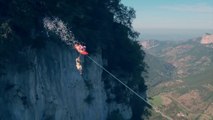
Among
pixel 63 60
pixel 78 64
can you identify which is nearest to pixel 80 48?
pixel 78 64

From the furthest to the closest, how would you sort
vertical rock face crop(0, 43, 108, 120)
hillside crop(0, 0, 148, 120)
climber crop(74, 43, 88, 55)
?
1. climber crop(74, 43, 88, 55)
2. vertical rock face crop(0, 43, 108, 120)
3. hillside crop(0, 0, 148, 120)

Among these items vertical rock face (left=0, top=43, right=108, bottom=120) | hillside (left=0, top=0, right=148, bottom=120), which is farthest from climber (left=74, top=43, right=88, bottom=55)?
vertical rock face (left=0, top=43, right=108, bottom=120)

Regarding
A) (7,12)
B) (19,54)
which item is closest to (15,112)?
(19,54)

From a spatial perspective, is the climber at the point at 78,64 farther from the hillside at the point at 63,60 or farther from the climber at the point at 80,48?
the climber at the point at 80,48

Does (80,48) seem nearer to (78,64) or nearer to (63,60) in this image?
(78,64)

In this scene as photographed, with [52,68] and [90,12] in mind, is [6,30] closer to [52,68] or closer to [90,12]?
[52,68]

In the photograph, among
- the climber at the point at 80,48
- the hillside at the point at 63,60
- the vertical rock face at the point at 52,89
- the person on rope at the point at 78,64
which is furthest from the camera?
the person on rope at the point at 78,64

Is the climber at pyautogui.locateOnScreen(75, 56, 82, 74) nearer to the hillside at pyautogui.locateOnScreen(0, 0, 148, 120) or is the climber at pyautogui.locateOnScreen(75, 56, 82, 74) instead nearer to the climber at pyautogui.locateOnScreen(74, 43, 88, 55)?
the hillside at pyautogui.locateOnScreen(0, 0, 148, 120)

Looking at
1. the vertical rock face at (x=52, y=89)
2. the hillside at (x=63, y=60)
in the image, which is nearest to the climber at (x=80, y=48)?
the hillside at (x=63, y=60)
